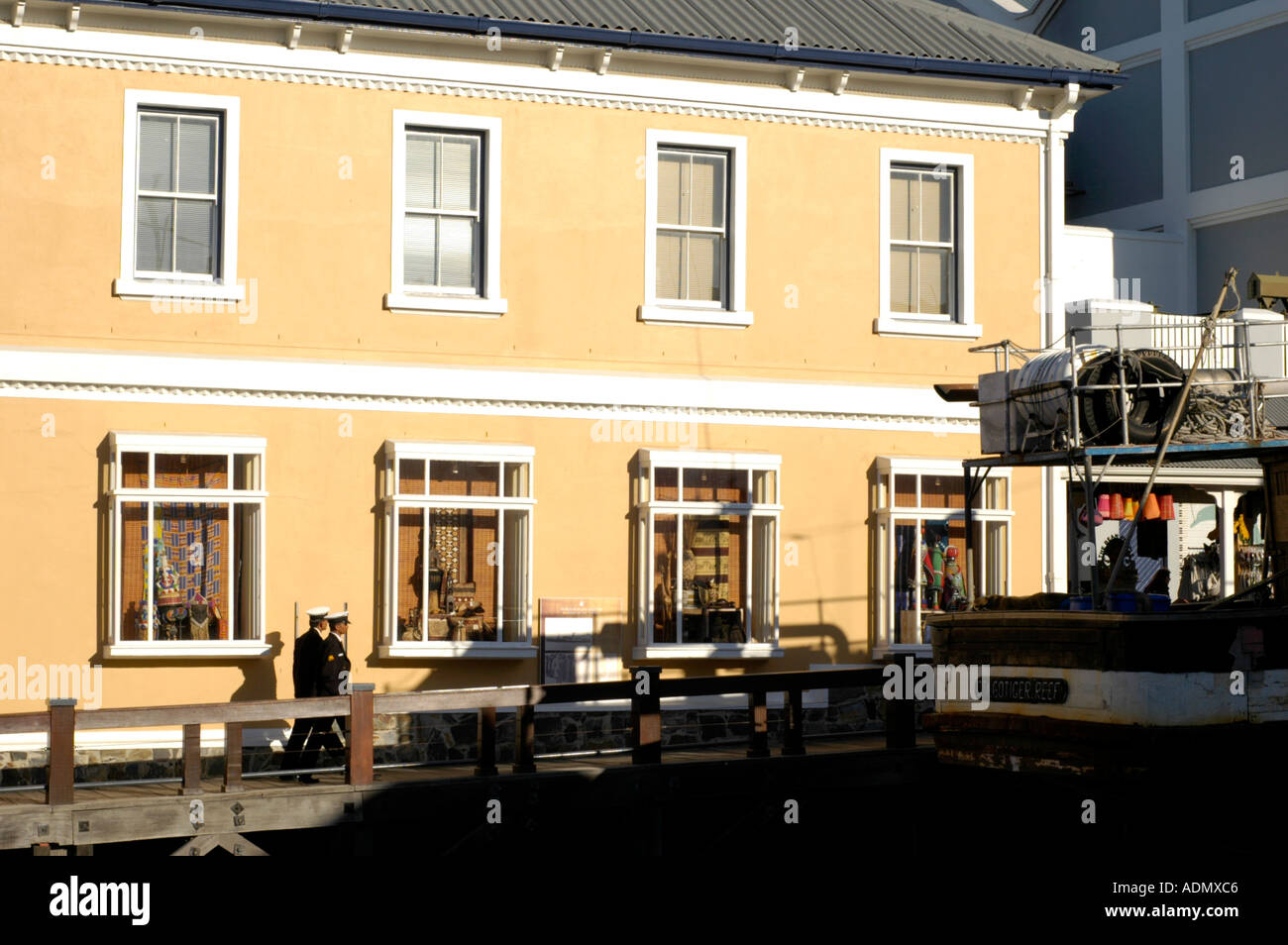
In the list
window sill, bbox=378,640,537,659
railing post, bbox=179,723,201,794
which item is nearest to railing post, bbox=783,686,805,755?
window sill, bbox=378,640,537,659

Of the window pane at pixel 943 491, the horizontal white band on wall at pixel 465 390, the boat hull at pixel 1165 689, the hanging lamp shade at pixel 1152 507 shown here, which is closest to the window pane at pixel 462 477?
the horizontal white band on wall at pixel 465 390

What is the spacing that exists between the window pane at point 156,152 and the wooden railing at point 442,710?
5.66 metres

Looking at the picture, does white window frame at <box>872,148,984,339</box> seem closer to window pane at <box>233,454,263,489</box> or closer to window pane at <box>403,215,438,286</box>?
window pane at <box>403,215,438,286</box>

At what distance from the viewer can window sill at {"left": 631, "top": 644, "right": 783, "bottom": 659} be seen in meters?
19.3

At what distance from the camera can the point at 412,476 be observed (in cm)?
1872

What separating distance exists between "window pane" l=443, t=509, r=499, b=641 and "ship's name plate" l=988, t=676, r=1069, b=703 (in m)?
5.69

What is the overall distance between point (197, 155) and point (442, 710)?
643cm

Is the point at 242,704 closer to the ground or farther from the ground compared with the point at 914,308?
closer to the ground

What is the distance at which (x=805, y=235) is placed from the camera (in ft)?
66.3

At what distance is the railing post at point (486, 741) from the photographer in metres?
15.6

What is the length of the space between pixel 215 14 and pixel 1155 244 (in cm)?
1349
